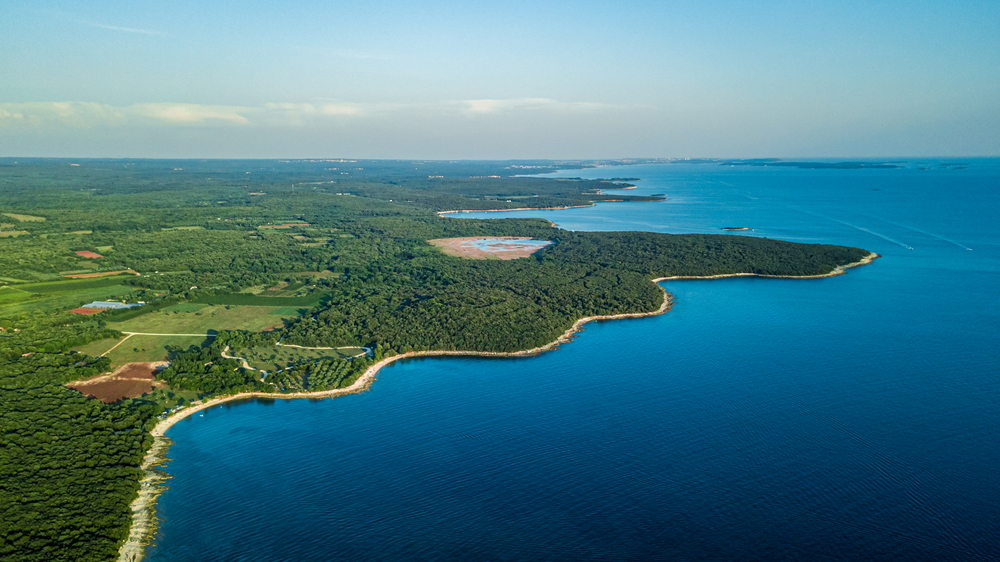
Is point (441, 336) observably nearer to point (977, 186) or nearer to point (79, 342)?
point (79, 342)

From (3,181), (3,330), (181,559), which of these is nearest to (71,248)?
(3,330)

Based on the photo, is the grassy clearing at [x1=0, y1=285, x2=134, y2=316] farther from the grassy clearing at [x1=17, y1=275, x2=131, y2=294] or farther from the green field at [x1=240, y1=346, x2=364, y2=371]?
the green field at [x1=240, y1=346, x2=364, y2=371]

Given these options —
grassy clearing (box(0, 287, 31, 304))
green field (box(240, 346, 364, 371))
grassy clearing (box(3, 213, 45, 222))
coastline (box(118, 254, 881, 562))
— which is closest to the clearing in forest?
coastline (box(118, 254, 881, 562))

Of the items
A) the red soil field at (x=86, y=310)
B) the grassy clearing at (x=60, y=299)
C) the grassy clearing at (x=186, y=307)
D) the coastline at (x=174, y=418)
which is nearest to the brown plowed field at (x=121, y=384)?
the coastline at (x=174, y=418)

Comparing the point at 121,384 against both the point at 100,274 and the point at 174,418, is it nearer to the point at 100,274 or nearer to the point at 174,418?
the point at 174,418

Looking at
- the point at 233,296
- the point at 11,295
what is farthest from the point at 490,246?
the point at 11,295

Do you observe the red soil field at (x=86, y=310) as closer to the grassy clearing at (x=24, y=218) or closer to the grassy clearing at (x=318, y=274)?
the grassy clearing at (x=318, y=274)
